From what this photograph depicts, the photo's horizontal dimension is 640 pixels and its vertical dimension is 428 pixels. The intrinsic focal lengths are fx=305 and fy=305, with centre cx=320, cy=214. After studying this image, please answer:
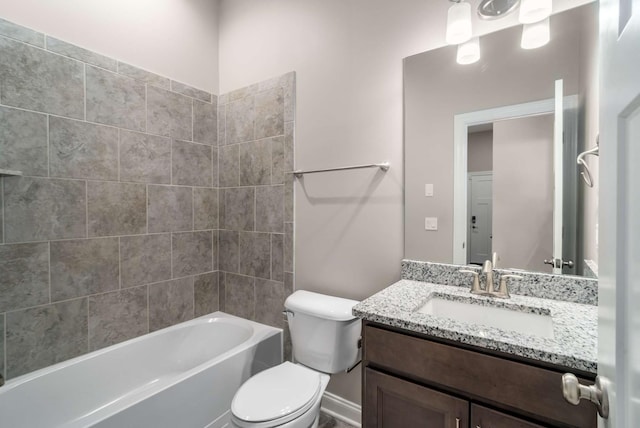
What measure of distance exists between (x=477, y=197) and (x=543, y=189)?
0.85 ft

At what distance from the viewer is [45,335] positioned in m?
1.60

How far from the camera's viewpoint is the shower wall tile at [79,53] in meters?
1.60

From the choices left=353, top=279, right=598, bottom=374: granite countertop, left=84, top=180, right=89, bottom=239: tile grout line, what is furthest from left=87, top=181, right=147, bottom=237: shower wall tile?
left=353, top=279, right=598, bottom=374: granite countertop

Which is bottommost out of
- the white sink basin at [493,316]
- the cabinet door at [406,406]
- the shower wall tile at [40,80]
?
the cabinet door at [406,406]

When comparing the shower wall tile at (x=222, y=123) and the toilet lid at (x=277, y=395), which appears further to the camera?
the shower wall tile at (x=222, y=123)

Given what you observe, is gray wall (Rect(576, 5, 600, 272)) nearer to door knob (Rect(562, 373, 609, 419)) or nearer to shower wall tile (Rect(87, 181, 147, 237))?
door knob (Rect(562, 373, 609, 419))

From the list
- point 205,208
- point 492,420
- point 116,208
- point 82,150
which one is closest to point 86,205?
point 116,208

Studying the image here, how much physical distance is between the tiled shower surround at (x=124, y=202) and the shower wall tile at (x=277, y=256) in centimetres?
1

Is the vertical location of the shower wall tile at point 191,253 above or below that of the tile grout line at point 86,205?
below

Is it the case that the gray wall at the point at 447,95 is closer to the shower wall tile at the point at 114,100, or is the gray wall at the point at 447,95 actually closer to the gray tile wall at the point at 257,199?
the gray tile wall at the point at 257,199

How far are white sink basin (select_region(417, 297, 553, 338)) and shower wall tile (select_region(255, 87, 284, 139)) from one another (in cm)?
144

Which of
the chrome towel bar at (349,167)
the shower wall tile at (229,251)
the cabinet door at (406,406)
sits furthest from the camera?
the shower wall tile at (229,251)

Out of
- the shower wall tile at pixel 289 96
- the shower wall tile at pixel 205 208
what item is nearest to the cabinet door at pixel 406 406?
the shower wall tile at pixel 289 96

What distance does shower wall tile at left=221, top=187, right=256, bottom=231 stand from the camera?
2.24 metres
